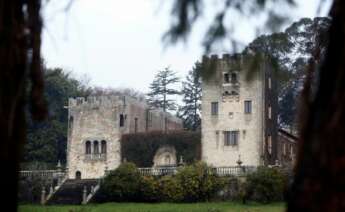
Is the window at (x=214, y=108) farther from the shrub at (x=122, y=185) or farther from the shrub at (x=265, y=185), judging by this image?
the shrub at (x=265, y=185)

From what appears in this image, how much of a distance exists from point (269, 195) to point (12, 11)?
3163 centimetres

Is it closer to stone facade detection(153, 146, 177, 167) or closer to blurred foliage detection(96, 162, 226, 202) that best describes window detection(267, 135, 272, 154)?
blurred foliage detection(96, 162, 226, 202)

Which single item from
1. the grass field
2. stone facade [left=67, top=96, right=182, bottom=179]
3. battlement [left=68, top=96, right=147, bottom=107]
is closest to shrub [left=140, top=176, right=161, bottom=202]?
the grass field

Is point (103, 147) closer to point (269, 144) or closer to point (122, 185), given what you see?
point (122, 185)

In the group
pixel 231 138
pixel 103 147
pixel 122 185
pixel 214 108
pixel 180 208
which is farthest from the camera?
pixel 103 147

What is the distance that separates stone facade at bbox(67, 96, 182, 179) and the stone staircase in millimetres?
2233

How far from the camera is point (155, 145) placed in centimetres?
4362

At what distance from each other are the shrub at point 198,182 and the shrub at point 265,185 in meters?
1.85

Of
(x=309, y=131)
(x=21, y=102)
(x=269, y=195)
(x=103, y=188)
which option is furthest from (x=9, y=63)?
(x=103, y=188)

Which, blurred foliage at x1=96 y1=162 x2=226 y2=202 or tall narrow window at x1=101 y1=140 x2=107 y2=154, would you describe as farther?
tall narrow window at x1=101 y1=140 x2=107 y2=154

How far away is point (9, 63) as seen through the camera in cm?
350

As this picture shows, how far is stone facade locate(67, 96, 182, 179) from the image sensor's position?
45250 mm

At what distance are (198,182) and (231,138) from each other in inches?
225

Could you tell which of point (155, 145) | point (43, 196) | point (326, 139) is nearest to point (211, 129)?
point (155, 145)
